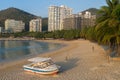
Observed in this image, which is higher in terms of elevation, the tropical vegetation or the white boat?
the tropical vegetation

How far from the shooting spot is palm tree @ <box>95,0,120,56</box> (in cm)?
2605

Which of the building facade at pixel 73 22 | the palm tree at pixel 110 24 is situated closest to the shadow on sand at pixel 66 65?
the palm tree at pixel 110 24

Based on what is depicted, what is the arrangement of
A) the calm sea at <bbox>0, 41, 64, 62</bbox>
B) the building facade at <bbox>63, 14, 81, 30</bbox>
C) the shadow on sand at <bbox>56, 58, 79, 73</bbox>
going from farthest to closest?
the building facade at <bbox>63, 14, 81, 30</bbox> → the calm sea at <bbox>0, 41, 64, 62</bbox> → the shadow on sand at <bbox>56, 58, 79, 73</bbox>

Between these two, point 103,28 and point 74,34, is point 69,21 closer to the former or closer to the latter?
point 74,34

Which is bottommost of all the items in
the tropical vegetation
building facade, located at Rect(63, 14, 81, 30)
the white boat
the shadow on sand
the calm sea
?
the calm sea

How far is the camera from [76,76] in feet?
60.7

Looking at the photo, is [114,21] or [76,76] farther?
[114,21]

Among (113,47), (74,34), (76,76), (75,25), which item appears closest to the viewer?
(76,76)

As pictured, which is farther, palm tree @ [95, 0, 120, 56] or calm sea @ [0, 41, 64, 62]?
calm sea @ [0, 41, 64, 62]

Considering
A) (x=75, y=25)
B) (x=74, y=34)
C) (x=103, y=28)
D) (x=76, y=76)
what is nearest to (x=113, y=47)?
(x=103, y=28)

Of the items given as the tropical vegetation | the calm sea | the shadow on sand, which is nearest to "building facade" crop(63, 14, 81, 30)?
the calm sea

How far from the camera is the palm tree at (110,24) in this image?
85.5 feet

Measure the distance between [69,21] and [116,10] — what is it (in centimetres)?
16468

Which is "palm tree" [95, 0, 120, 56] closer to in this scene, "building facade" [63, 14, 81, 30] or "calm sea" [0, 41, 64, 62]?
"calm sea" [0, 41, 64, 62]
